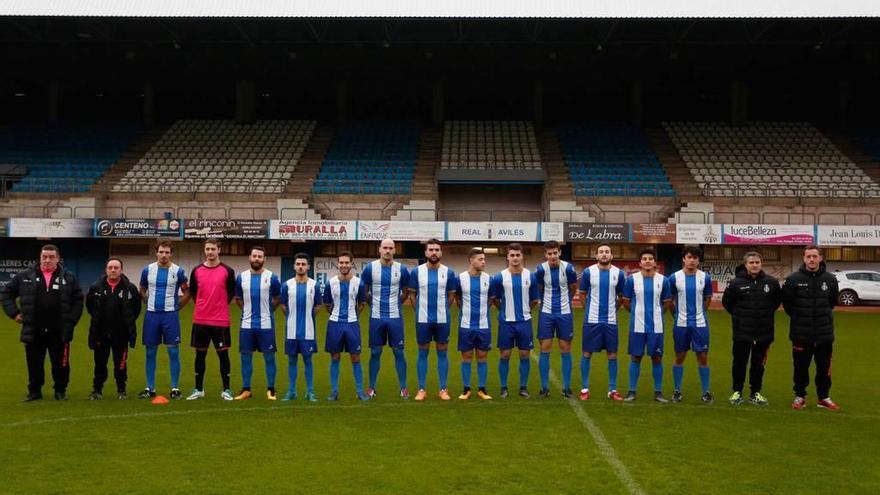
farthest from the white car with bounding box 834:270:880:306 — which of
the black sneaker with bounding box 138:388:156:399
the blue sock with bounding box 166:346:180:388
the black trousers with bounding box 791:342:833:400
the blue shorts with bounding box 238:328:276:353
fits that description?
the black sneaker with bounding box 138:388:156:399

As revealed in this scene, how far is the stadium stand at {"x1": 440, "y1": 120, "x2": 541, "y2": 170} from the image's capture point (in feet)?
105

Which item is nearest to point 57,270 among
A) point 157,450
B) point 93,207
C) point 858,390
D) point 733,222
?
point 157,450

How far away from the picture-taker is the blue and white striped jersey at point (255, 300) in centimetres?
907

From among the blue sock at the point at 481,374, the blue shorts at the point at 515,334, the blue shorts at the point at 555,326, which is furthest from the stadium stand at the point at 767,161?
the blue sock at the point at 481,374

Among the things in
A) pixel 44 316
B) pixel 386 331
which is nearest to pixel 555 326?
pixel 386 331

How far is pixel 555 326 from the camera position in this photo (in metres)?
9.23

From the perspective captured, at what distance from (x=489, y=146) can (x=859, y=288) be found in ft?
50.6

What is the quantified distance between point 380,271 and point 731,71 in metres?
30.8

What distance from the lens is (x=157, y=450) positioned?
669 centimetres

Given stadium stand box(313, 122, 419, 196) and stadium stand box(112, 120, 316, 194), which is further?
stadium stand box(313, 122, 419, 196)

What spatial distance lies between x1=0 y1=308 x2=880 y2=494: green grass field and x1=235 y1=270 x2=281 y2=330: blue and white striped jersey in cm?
90

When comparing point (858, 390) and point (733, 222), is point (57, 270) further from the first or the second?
point (733, 222)

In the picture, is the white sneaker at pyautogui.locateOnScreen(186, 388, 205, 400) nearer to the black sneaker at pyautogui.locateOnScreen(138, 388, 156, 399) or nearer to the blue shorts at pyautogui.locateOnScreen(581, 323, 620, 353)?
the black sneaker at pyautogui.locateOnScreen(138, 388, 156, 399)
